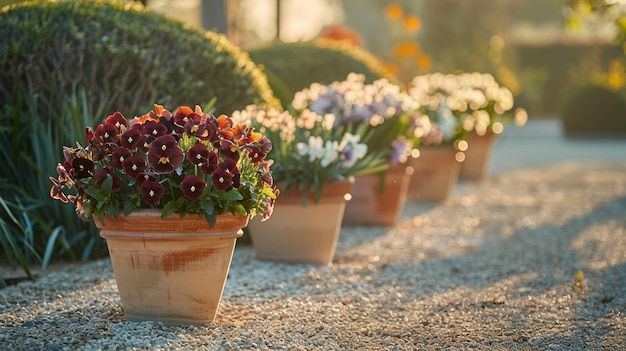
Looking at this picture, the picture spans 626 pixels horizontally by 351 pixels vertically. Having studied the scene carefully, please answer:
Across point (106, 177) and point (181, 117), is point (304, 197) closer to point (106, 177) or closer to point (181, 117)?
point (181, 117)

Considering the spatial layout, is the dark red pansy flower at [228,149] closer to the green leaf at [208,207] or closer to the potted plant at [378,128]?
the green leaf at [208,207]

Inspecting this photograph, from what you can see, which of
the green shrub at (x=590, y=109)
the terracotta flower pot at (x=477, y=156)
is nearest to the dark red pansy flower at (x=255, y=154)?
the terracotta flower pot at (x=477, y=156)

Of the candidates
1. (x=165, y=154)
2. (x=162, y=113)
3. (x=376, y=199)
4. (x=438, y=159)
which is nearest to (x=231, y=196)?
(x=165, y=154)

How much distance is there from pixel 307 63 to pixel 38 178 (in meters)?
3.84

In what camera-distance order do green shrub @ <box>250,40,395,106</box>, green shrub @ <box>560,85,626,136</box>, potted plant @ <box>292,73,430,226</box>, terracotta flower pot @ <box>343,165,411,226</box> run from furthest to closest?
green shrub @ <box>560,85,626,136</box> → green shrub @ <box>250,40,395,106</box> → terracotta flower pot @ <box>343,165,411,226</box> → potted plant @ <box>292,73,430,226</box>

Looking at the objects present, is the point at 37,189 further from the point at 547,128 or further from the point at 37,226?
the point at 547,128

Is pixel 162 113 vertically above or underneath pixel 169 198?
above

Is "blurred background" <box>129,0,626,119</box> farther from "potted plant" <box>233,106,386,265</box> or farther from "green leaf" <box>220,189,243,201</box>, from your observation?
"green leaf" <box>220,189,243,201</box>

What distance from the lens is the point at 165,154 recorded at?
3.31m

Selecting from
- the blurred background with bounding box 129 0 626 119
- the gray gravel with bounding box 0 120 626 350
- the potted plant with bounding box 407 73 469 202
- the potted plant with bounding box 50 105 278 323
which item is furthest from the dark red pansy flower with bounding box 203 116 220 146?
the blurred background with bounding box 129 0 626 119

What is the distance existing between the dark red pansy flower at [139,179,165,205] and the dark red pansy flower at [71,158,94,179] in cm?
23

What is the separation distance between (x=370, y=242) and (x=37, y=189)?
2132 mm

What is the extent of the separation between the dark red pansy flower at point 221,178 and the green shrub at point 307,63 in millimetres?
4881

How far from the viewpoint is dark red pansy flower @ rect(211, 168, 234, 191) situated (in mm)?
3375
